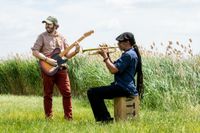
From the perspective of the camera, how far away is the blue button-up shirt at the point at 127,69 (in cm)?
948

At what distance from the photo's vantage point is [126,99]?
32.2ft

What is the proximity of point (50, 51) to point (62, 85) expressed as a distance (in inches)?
26.3

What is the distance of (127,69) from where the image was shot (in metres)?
9.59

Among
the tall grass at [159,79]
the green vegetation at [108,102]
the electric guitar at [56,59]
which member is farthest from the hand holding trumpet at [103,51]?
the tall grass at [159,79]

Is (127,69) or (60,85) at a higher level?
(127,69)

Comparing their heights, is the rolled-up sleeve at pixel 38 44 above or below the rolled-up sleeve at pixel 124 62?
above

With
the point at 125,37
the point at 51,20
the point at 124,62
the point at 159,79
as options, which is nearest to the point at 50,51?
the point at 51,20

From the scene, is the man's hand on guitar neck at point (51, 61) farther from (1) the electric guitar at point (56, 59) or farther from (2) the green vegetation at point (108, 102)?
(2) the green vegetation at point (108, 102)

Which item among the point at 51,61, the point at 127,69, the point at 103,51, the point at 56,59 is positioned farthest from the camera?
the point at 56,59

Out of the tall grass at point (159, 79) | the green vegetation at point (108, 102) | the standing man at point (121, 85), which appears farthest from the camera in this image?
the tall grass at point (159, 79)

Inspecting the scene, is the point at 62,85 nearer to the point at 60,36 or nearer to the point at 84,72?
the point at 60,36

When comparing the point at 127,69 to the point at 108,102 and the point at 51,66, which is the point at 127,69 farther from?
the point at 108,102

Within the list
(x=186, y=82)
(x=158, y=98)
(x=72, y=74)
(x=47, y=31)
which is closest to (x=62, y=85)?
(x=47, y=31)

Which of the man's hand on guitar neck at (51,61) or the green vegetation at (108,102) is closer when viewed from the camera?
the green vegetation at (108,102)
